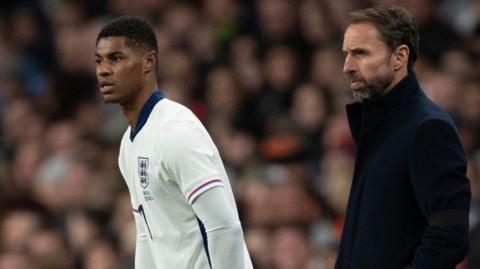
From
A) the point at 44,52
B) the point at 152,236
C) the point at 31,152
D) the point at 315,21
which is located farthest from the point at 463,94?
the point at 44,52

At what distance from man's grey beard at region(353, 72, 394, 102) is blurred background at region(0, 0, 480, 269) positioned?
173 centimetres

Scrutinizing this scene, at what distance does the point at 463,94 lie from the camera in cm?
731

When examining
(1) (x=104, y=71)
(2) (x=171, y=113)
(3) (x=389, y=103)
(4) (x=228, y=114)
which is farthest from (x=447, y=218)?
(4) (x=228, y=114)

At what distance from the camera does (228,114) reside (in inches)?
353

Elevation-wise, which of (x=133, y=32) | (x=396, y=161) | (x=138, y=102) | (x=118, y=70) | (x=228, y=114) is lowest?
(x=228, y=114)

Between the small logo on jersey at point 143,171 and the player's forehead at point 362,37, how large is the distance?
2.90ft

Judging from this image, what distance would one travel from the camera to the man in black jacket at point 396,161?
3650 mm

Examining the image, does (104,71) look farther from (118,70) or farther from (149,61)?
(149,61)

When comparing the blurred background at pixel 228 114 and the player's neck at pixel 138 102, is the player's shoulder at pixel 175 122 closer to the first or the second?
the player's neck at pixel 138 102

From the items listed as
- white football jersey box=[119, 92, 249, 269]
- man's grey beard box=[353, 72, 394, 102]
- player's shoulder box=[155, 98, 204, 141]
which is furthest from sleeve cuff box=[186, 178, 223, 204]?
man's grey beard box=[353, 72, 394, 102]

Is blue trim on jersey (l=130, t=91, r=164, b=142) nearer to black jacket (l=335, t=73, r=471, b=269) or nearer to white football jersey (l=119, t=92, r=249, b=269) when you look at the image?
white football jersey (l=119, t=92, r=249, b=269)

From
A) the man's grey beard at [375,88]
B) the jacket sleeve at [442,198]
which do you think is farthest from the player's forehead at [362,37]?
the jacket sleeve at [442,198]

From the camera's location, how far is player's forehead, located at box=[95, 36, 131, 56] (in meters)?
4.39

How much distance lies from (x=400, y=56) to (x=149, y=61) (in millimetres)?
991
